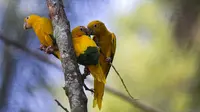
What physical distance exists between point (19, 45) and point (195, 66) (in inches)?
23.9

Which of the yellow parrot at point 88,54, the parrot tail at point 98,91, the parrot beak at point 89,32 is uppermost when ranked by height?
the parrot beak at point 89,32

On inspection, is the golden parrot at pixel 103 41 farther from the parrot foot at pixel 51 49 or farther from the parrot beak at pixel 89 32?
the parrot foot at pixel 51 49

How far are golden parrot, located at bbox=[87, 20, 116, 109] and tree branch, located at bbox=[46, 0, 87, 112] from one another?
0.12 m

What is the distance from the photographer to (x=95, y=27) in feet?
2.77

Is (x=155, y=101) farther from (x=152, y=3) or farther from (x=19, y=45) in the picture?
(x=19, y=45)

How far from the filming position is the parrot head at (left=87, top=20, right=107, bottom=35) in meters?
0.83

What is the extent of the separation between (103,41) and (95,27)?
0.04 meters

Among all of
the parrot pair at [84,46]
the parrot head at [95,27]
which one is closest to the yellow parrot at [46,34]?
the parrot pair at [84,46]

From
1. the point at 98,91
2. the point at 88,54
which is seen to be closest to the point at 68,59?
the point at 88,54

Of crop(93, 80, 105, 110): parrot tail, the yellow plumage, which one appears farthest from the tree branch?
crop(93, 80, 105, 110): parrot tail

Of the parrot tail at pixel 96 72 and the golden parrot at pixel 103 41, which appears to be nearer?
the parrot tail at pixel 96 72

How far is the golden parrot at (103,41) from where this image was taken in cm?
83

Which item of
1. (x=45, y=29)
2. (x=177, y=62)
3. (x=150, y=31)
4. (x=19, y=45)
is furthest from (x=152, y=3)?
(x=45, y=29)

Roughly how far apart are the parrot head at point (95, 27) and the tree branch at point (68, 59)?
0.11m
